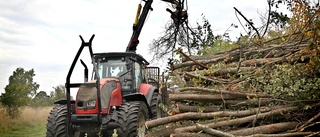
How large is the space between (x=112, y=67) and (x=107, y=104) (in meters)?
1.50

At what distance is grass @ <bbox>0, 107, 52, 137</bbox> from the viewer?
1484 centimetres

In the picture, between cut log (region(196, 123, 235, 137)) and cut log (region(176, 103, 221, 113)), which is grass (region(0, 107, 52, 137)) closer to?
cut log (region(176, 103, 221, 113))

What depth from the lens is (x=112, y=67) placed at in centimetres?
1004

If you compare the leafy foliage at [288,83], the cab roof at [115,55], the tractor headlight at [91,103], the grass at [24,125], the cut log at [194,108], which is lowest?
the grass at [24,125]

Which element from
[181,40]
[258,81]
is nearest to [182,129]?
[258,81]

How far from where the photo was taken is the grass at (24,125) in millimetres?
14840

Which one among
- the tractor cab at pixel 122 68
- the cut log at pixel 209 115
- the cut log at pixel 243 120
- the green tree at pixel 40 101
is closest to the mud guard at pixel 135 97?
the tractor cab at pixel 122 68

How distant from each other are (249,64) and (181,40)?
4.38 m

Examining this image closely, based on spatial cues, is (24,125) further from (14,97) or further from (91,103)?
(91,103)

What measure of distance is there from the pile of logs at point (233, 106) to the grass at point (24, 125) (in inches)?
365

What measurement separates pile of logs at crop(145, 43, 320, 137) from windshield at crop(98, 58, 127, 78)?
13.0 feet

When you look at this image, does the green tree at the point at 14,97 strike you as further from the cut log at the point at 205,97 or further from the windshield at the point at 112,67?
the cut log at the point at 205,97

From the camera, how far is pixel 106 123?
8.47 meters

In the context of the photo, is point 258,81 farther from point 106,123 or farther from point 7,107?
point 7,107
